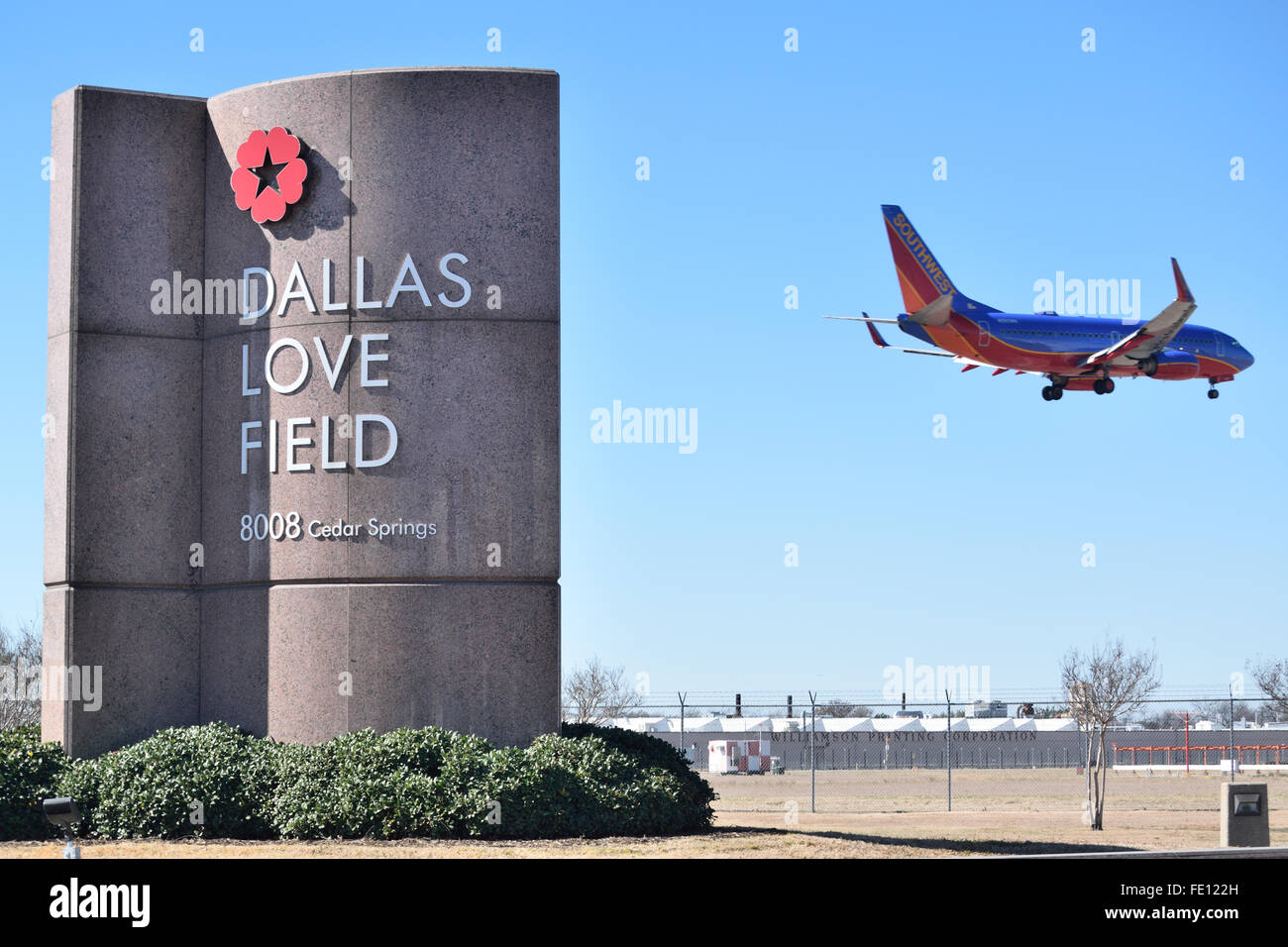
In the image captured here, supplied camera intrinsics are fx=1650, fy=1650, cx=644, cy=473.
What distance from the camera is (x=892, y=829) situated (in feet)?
86.0

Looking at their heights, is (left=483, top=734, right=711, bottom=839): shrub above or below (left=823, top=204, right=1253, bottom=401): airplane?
below

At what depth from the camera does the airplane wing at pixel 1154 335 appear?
4109cm

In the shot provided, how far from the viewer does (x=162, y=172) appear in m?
20.9

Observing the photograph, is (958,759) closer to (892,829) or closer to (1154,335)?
(1154,335)

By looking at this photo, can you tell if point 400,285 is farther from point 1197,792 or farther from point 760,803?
point 1197,792

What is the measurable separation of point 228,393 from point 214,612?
2.71 m

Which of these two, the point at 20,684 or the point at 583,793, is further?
the point at 20,684

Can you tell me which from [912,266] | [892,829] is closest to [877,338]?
[912,266]

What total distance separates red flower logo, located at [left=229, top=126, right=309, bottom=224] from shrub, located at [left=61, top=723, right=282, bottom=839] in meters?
6.49

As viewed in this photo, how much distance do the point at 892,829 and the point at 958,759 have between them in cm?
4939

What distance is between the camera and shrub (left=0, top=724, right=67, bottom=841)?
18.7 meters

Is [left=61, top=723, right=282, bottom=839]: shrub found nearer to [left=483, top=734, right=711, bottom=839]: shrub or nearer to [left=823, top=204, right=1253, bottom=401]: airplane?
[left=483, top=734, right=711, bottom=839]: shrub

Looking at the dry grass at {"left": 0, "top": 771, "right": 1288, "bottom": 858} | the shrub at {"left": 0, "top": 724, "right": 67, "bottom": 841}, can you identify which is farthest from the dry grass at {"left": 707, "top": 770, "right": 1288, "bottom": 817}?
the shrub at {"left": 0, "top": 724, "right": 67, "bottom": 841}
